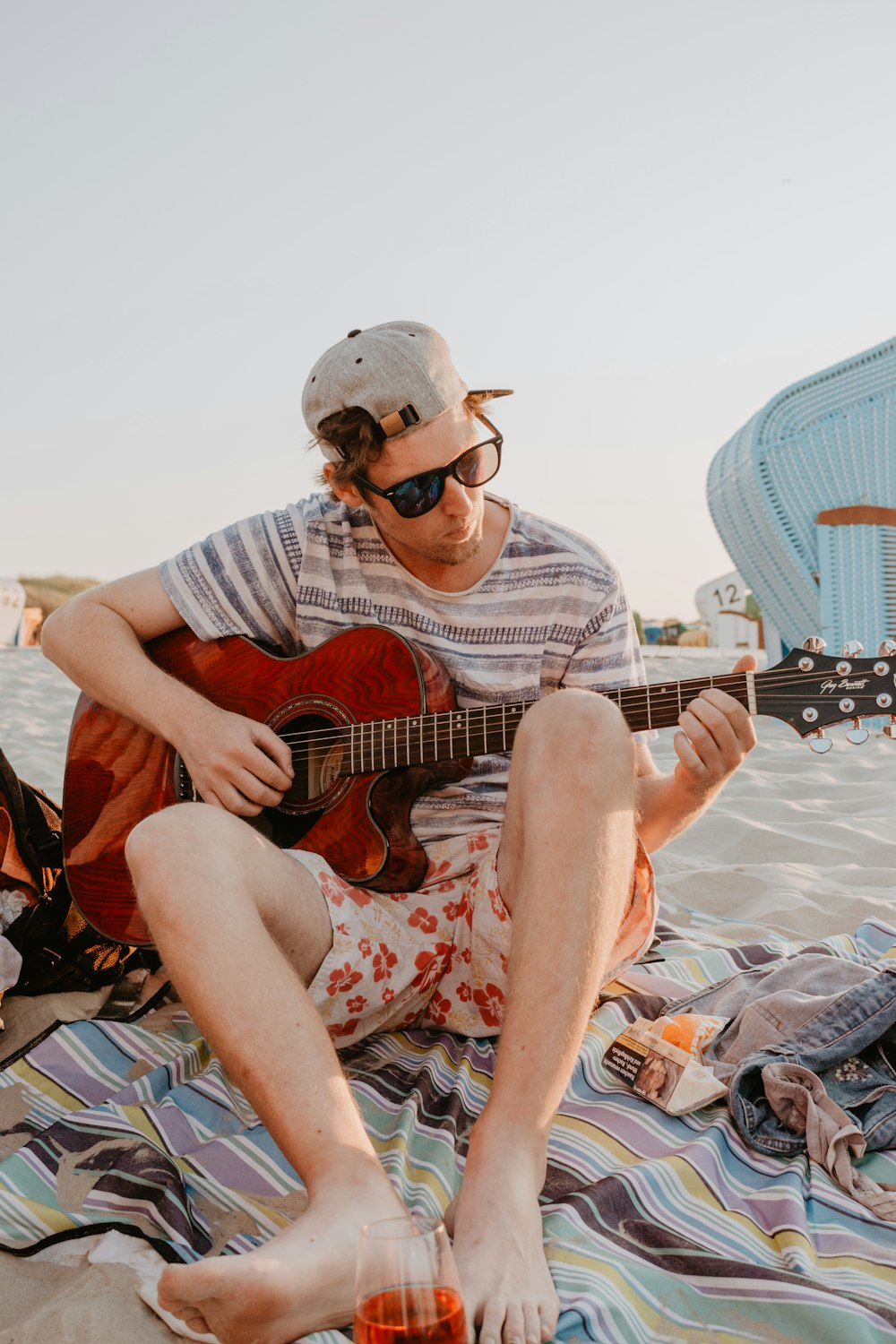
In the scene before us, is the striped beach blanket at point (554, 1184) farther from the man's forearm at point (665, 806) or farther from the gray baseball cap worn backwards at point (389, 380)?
the gray baseball cap worn backwards at point (389, 380)

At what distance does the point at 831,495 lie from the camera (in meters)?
6.30

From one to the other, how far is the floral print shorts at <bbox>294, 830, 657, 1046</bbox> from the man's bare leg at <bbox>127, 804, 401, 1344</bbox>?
0.13 meters

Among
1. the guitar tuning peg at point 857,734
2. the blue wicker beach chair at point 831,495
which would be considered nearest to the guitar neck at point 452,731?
the guitar tuning peg at point 857,734

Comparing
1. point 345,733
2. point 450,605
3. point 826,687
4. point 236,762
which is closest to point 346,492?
point 450,605

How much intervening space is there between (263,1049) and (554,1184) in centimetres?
54

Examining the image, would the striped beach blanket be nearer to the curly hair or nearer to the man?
the man

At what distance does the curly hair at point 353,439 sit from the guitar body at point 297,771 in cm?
34

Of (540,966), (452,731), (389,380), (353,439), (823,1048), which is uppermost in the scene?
(389,380)

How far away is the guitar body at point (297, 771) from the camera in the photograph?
2.20m

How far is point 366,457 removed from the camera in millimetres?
2285

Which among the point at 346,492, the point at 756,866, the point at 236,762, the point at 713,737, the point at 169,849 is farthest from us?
the point at 756,866

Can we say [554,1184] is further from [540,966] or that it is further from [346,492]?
[346,492]

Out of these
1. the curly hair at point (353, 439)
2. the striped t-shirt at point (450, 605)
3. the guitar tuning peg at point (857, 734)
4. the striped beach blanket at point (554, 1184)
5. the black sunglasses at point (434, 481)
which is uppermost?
the curly hair at point (353, 439)

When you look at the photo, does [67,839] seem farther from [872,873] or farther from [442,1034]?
[872,873]
